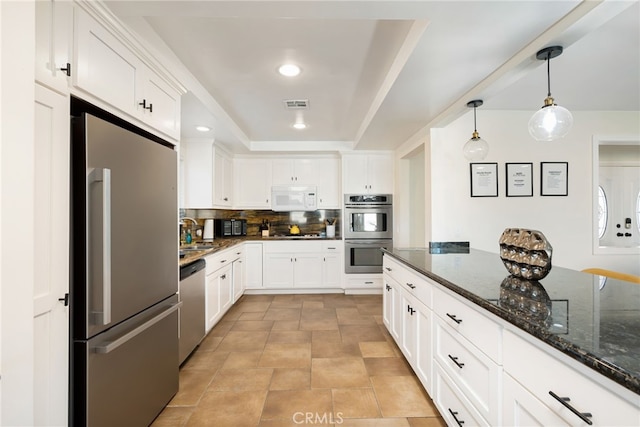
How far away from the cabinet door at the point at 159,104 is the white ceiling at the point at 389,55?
18 centimetres

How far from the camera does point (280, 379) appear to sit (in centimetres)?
215

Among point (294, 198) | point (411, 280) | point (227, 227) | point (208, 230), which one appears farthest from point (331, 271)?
point (411, 280)

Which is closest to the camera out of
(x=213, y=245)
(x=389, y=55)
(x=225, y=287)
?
(x=389, y=55)

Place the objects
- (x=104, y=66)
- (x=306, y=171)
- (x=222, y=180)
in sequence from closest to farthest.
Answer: (x=104, y=66)
(x=222, y=180)
(x=306, y=171)

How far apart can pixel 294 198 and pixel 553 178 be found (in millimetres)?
3385

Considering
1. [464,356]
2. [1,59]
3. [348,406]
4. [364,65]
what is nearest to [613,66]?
[364,65]

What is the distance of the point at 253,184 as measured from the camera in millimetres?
4805

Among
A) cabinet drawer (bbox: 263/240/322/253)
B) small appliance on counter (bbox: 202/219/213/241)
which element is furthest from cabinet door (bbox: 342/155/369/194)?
small appliance on counter (bbox: 202/219/213/241)

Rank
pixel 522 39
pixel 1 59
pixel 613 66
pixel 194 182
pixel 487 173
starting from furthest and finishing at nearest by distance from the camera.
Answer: pixel 194 182 < pixel 487 173 < pixel 613 66 < pixel 522 39 < pixel 1 59

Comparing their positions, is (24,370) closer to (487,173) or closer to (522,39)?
(522,39)

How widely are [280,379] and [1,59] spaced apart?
2243 millimetres

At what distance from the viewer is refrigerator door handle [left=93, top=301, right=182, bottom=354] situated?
1224 millimetres

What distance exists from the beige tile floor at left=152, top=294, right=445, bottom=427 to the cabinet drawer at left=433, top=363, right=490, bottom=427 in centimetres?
22

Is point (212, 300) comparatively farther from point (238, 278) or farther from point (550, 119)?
point (550, 119)
